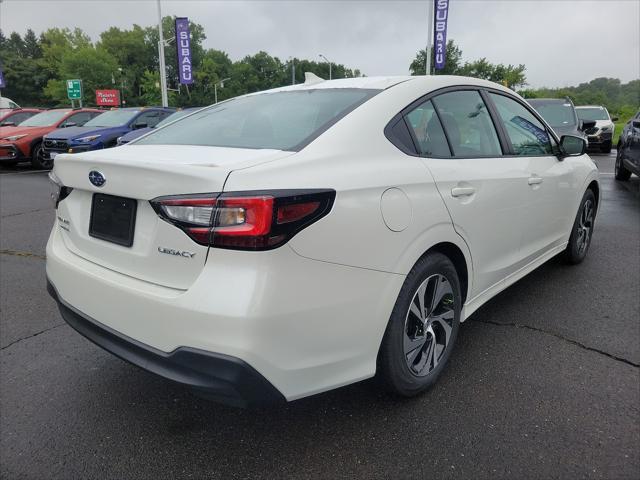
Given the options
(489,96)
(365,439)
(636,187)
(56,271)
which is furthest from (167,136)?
(636,187)

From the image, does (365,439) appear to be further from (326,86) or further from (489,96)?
(489,96)

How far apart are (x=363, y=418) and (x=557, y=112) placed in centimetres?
1082

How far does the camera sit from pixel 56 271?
2406 millimetres

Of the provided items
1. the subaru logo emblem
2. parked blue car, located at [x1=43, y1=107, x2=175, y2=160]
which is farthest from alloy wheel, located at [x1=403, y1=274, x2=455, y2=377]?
parked blue car, located at [x1=43, y1=107, x2=175, y2=160]

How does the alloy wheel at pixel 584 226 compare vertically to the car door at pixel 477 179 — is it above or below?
below

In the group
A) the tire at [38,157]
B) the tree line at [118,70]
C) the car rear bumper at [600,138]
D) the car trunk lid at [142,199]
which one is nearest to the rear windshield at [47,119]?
the tire at [38,157]

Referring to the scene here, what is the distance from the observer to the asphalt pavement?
2059 millimetres

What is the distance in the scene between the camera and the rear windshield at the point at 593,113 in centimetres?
1664

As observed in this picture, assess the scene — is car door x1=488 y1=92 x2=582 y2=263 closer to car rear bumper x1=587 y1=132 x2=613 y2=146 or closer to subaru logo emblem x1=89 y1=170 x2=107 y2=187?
subaru logo emblem x1=89 y1=170 x2=107 y2=187

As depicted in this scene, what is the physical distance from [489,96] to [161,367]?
2570 mm

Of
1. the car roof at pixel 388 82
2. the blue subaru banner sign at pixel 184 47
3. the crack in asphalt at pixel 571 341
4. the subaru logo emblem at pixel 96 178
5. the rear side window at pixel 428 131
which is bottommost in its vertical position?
the crack in asphalt at pixel 571 341

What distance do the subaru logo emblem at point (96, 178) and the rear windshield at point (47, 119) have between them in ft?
44.1

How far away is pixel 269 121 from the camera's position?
252 cm

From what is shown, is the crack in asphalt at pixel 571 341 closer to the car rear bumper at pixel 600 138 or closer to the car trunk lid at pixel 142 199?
the car trunk lid at pixel 142 199
